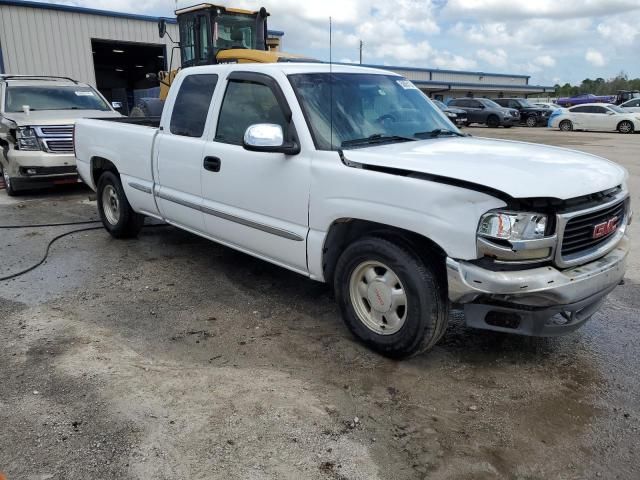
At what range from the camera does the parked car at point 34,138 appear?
895cm

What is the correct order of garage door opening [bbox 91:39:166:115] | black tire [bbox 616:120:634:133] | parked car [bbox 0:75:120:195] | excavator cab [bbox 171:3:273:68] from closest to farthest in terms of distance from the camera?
parked car [bbox 0:75:120:195], excavator cab [bbox 171:3:273:68], black tire [bbox 616:120:634:133], garage door opening [bbox 91:39:166:115]

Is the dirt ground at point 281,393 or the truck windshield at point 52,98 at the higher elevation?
the truck windshield at point 52,98

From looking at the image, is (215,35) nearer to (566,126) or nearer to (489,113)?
(489,113)

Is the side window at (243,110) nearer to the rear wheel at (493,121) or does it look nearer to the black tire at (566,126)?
the black tire at (566,126)

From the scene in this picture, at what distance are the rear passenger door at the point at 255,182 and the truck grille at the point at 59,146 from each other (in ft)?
17.9

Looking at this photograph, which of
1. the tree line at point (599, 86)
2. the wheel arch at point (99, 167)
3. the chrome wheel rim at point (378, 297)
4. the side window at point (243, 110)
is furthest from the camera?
the tree line at point (599, 86)

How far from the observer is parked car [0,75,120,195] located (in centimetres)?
895

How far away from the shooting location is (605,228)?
3.45 meters

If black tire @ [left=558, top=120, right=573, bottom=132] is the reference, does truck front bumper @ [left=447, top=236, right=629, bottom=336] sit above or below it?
above

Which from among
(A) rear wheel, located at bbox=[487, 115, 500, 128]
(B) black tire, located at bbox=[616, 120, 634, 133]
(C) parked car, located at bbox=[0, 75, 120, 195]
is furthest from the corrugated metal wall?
(B) black tire, located at bbox=[616, 120, 634, 133]

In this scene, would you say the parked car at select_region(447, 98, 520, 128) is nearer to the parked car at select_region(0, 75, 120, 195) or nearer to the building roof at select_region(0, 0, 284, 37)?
the building roof at select_region(0, 0, 284, 37)

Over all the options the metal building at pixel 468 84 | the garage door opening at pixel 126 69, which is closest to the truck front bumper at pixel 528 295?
the garage door opening at pixel 126 69

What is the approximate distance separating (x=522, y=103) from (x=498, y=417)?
33342 millimetres

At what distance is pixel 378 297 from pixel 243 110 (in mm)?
1973
